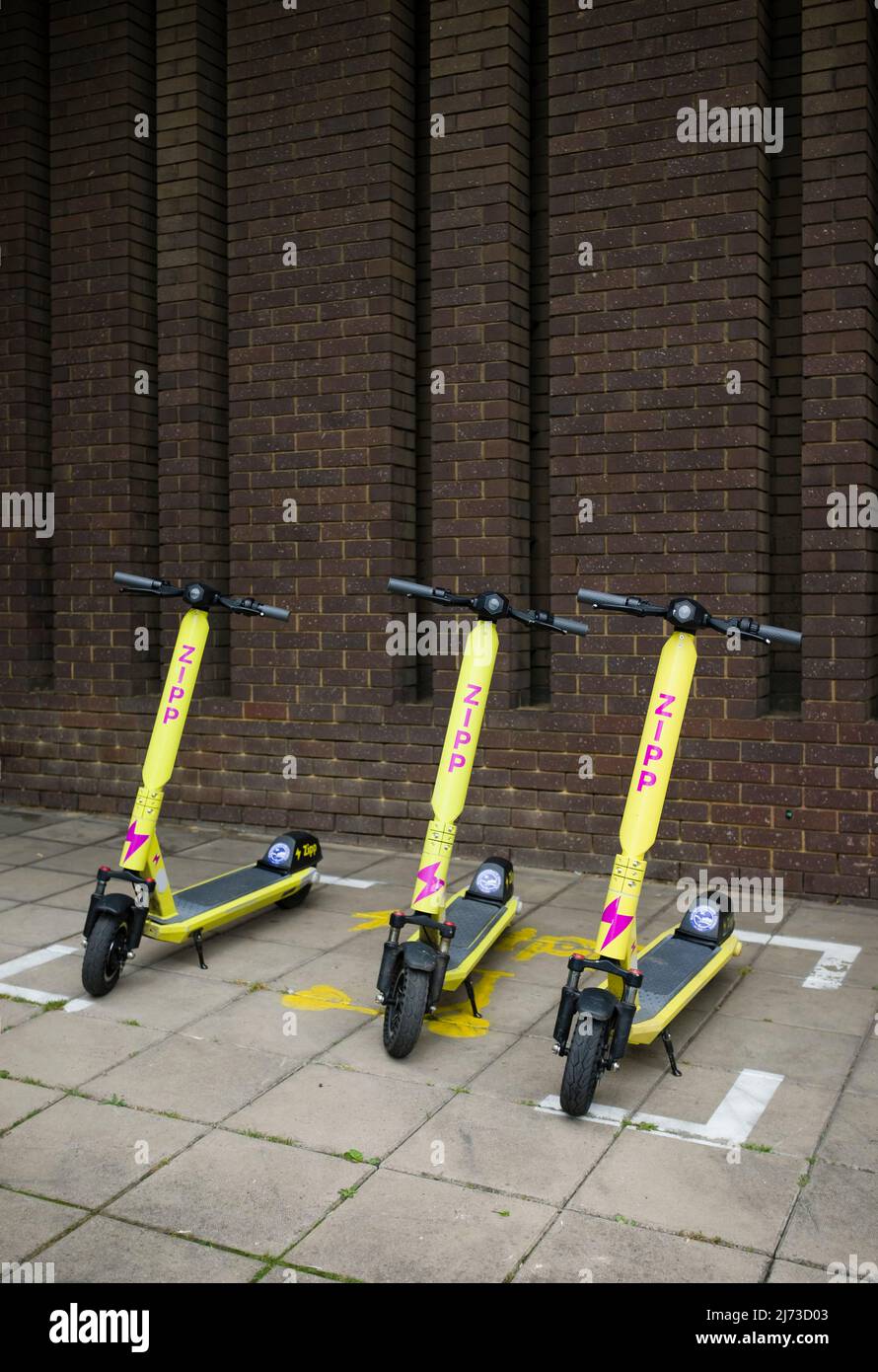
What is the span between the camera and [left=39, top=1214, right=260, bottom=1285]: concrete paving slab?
2.98 metres

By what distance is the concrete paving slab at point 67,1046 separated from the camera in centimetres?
421

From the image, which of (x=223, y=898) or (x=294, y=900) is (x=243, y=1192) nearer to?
(x=223, y=898)

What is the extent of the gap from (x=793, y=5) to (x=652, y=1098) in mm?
5503

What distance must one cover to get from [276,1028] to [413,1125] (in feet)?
3.15

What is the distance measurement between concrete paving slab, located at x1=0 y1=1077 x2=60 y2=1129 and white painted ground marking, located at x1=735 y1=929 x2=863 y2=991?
291 cm

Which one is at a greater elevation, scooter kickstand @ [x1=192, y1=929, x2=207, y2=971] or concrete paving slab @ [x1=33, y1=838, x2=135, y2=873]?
concrete paving slab @ [x1=33, y1=838, x2=135, y2=873]

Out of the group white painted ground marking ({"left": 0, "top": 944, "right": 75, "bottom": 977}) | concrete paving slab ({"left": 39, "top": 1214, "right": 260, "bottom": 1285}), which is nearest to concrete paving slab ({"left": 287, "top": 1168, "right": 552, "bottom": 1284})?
concrete paving slab ({"left": 39, "top": 1214, "right": 260, "bottom": 1285})

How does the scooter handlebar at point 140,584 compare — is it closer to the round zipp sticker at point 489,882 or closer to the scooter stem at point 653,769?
the round zipp sticker at point 489,882

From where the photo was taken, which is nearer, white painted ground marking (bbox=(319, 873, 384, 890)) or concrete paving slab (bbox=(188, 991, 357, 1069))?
concrete paving slab (bbox=(188, 991, 357, 1069))

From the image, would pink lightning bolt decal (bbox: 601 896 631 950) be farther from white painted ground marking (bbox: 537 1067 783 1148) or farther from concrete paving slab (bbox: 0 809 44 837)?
concrete paving slab (bbox: 0 809 44 837)

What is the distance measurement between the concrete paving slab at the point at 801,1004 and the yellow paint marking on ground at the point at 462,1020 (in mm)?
943

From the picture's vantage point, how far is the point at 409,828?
731 cm

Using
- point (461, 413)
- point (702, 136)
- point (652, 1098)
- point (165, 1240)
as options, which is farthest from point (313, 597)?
point (165, 1240)

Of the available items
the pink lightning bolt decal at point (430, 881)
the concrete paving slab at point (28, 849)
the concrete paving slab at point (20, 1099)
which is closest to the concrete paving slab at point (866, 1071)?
the pink lightning bolt decal at point (430, 881)
